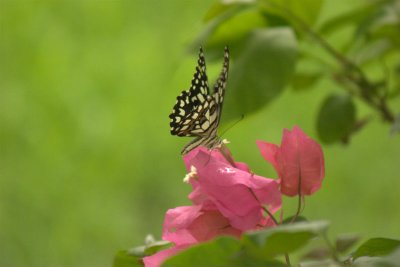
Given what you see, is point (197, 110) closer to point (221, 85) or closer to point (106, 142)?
point (221, 85)

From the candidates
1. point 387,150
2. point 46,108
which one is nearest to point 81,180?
point 46,108

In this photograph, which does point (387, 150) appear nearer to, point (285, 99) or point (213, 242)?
point (285, 99)

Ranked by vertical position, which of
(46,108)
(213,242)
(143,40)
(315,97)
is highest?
(143,40)

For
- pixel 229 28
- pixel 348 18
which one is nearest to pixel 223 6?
pixel 229 28

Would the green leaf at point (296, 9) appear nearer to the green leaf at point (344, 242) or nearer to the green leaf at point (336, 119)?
the green leaf at point (336, 119)

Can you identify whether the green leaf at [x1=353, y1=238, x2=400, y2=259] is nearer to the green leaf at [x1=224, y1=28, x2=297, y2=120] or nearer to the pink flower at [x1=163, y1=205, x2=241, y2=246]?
the pink flower at [x1=163, y1=205, x2=241, y2=246]

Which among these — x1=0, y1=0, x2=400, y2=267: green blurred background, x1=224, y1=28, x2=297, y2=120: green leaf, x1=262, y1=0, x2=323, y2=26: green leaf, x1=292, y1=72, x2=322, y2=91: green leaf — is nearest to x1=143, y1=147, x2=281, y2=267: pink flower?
x1=224, y1=28, x2=297, y2=120: green leaf

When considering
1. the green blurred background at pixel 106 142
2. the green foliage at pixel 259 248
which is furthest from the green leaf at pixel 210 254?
the green blurred background at pixel 106 142
